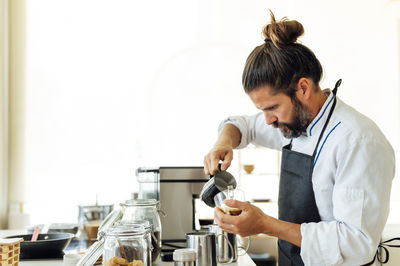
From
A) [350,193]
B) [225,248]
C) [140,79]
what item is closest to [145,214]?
[225,248]

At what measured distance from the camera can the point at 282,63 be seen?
1716mm

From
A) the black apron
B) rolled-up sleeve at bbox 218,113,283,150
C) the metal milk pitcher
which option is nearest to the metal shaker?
the metal milk pitcher

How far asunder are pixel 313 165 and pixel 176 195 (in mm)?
732

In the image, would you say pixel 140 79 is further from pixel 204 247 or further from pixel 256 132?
pixel 204 247

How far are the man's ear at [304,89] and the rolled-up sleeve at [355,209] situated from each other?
0.26m

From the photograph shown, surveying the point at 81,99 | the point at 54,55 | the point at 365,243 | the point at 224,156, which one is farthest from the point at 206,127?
the point at 365,243

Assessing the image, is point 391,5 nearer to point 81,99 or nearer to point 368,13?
point 368,13

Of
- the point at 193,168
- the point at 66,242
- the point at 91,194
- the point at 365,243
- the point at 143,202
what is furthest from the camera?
the point at 91,194

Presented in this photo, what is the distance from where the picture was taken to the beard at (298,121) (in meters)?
1.78

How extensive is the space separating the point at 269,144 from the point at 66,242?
43.1 inches

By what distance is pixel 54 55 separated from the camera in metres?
4.77

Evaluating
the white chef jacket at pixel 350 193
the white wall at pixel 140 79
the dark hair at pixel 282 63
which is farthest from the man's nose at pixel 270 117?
the white wall at pixel 140 79

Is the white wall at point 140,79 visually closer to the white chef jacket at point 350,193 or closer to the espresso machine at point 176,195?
the espresso machine at point 176,195

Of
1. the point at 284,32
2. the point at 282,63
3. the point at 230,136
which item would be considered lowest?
the point at 230,136
